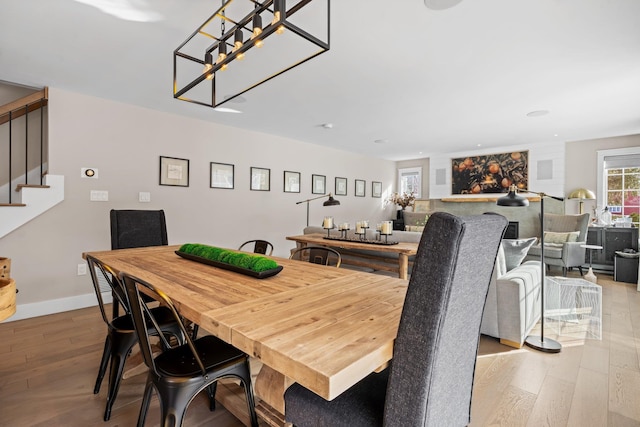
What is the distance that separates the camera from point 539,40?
2.32m

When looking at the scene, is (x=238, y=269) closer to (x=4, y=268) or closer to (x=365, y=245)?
(x=4, y=268)

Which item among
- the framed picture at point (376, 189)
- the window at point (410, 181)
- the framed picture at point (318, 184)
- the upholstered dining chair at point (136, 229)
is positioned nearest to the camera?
the upholstered dining chair at point (136, 229)

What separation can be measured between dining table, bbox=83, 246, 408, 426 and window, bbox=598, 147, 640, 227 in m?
5.98

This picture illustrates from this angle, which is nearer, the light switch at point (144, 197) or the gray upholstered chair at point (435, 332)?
the gray upholstered chair at point (435, 332)

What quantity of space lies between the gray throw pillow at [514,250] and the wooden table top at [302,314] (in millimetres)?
1956

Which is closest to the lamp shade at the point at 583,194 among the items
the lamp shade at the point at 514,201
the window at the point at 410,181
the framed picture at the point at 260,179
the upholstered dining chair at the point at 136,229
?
the window at the point at 410,181

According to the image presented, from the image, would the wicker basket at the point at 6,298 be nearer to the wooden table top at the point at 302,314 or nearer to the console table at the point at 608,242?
the wooden table top at the point at 302,314

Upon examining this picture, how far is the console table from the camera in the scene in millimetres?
4859

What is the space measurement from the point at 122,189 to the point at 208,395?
292cm

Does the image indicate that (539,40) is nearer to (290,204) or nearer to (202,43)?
(202,43)

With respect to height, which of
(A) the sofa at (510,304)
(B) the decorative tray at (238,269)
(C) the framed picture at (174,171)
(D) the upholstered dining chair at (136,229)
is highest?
(C) the framed picture at (174,171)

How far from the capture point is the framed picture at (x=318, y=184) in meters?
6.06

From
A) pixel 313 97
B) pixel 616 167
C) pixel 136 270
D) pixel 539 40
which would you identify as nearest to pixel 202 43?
pixel 313 97

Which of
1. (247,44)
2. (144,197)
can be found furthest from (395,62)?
(144,197)
